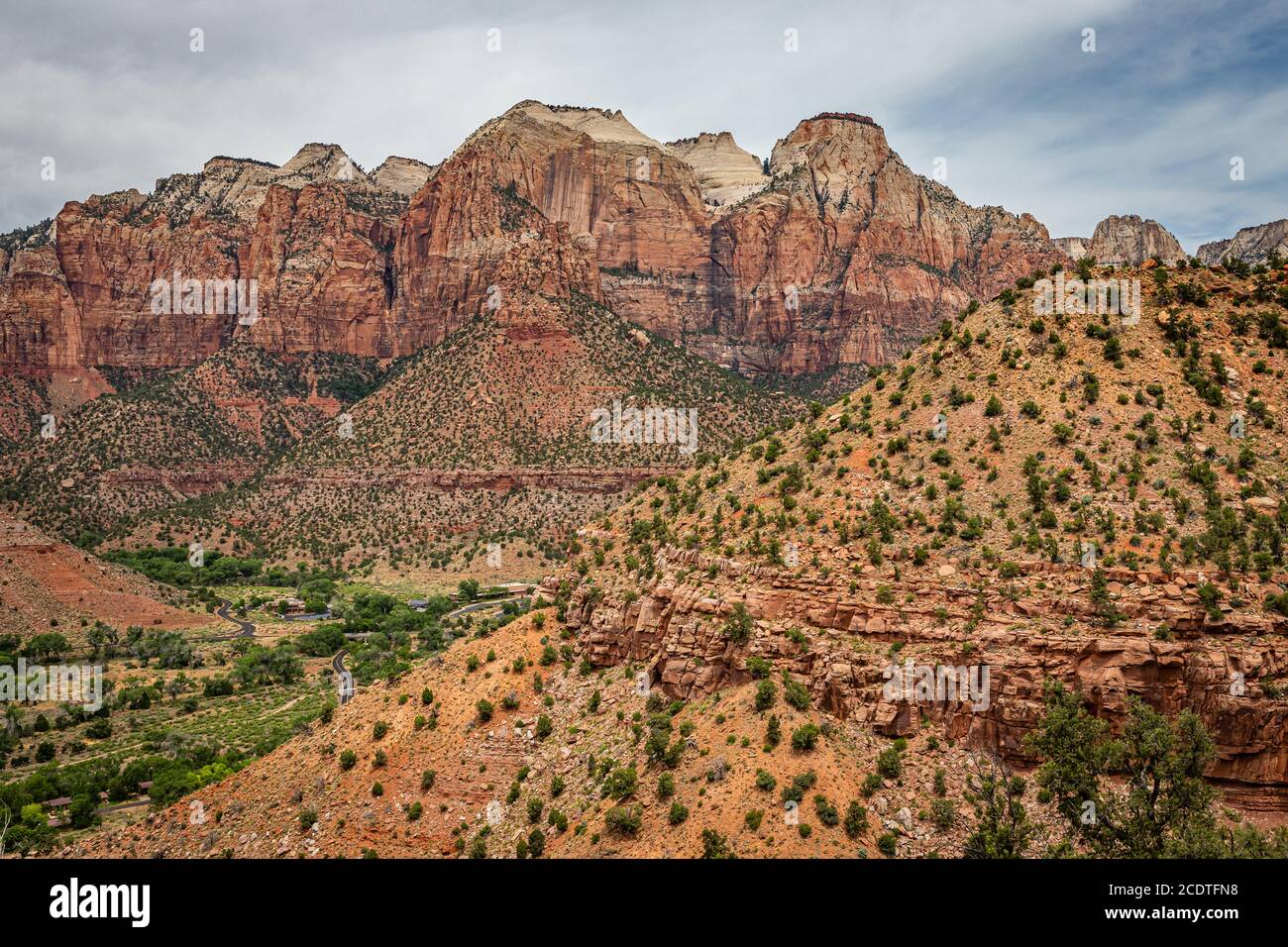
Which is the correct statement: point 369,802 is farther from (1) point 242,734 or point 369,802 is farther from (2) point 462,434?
(2) point 462,434

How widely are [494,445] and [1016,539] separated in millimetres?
106447

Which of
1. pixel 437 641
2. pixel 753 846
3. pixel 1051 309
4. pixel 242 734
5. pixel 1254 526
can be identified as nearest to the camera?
pixel 753 846

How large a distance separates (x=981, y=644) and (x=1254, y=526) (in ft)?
32.8

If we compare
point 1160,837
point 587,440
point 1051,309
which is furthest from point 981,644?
point 587,440

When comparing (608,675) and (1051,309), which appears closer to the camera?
(608,675)

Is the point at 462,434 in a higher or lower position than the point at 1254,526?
higher

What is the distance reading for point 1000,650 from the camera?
2639cm

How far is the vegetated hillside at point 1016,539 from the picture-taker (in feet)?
84.2

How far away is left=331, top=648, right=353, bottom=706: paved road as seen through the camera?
65475 mm

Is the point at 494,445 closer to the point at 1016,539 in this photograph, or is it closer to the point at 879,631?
the point at 879,631

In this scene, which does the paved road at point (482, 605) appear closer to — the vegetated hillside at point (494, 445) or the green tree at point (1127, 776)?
the vegetated hillside at point (494, 445)

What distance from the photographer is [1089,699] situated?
2552 cm

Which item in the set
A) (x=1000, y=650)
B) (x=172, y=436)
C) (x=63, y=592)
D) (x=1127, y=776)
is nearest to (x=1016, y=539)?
(x=1000, y=650)

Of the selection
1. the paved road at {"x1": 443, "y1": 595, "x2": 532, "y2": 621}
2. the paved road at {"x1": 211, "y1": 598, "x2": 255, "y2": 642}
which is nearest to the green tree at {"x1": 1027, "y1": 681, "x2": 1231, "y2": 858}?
the paved road at {"x1": 443, "y1": 595, "x2": 532, "y2": 621}
